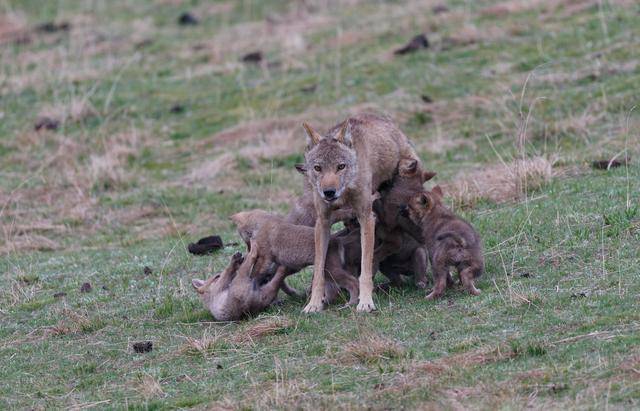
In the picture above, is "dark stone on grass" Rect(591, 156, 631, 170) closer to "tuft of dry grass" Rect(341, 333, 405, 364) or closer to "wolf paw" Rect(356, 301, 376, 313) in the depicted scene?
"wolf paw" Rect(356, 301, 376, 313)

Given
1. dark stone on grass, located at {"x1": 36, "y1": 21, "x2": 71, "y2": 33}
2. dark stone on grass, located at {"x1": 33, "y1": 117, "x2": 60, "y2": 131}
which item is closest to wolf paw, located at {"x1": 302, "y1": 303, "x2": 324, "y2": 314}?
dark stone on grass, located at {"x1": 33, "y1": 117, "x2": 60, "y2": 131}

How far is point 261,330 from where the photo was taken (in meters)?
9.27

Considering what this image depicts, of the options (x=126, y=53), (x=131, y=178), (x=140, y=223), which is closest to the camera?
(x=140, y=223)

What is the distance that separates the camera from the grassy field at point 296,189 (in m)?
8.02

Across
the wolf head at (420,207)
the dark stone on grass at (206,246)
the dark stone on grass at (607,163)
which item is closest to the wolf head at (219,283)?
the wolf head at (420,207)

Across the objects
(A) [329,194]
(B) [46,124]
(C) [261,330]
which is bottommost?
(B) [46,124]

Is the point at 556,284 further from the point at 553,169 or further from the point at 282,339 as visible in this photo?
the point at 553,169

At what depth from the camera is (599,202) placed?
1195 cm

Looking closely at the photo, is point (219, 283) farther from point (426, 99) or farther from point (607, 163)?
point (426, 99)

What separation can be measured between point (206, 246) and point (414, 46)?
34.6 ft

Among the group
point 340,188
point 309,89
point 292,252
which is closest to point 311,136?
point 340,188

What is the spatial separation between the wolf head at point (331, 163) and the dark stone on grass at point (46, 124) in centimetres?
1151

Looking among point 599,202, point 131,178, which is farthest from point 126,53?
point 599,202

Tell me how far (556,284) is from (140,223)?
7925 millimetres
